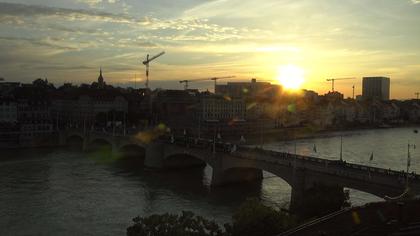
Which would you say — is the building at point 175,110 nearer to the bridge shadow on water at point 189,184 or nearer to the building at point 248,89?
the bridge shadow on water at point 189,184

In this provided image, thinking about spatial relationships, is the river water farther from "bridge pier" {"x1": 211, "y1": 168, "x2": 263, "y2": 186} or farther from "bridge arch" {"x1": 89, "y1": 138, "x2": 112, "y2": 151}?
"bridge arch" {"x1": 89, "y1": 138, "x2": 112, "y2": 151}

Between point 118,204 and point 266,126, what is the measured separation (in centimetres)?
7668

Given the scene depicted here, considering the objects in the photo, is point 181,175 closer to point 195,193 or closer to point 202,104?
point 195,193

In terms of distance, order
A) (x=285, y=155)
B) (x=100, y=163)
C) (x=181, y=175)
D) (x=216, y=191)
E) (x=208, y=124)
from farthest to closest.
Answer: (x=208, y=124), (x=100, y=163), (x=181, y=175), (x=216, y=191), (x=285, y=155)

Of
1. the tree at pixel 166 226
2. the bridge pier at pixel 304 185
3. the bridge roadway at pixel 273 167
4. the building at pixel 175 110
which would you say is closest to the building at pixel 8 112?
the building at pixel 175 110

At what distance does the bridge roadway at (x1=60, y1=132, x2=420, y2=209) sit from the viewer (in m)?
27.3

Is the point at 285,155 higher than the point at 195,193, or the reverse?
the point at 285,155

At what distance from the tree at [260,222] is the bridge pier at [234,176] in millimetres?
19994

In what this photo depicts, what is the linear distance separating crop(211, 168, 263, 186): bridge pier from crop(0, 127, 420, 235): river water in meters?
0.81

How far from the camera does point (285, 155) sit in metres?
35.3

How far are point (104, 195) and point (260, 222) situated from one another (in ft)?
63.6

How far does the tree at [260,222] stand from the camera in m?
18.6

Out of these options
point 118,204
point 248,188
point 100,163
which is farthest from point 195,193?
point 100,163

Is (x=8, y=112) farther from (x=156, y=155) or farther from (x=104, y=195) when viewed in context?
(x=104, y=195)
